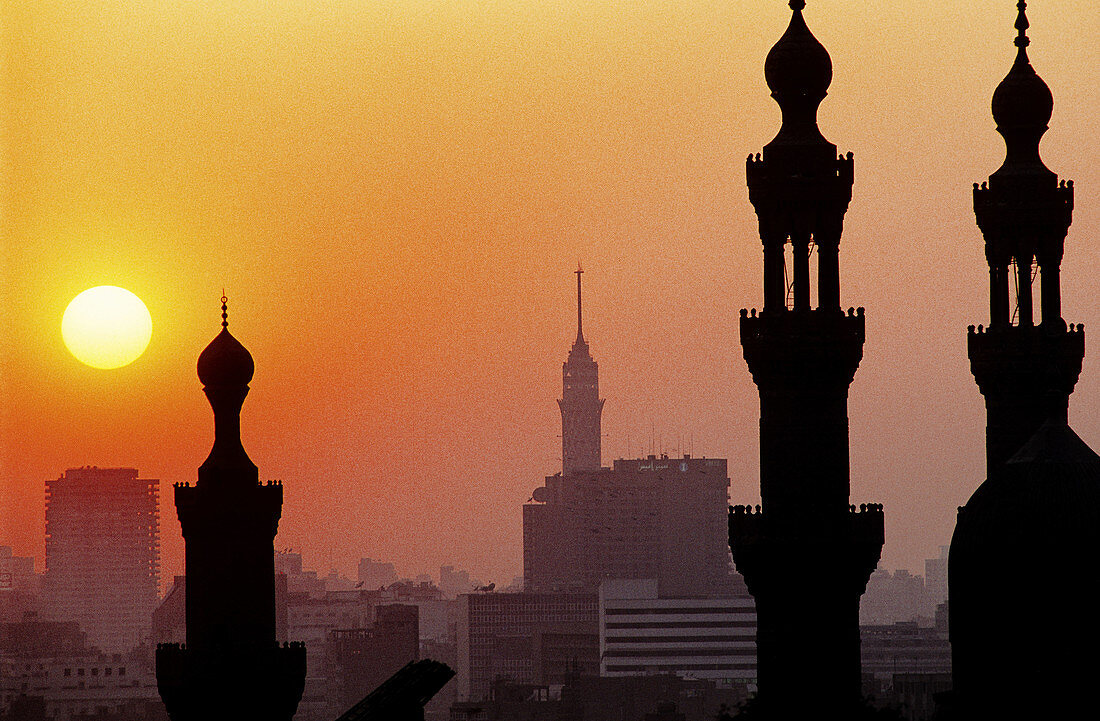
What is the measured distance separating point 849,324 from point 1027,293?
27.6 ft

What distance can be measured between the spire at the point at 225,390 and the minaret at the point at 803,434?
26.0 m

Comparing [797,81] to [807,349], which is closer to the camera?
[807,349]

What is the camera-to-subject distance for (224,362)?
79812 millimetres

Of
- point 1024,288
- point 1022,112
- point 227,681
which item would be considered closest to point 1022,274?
point 1024,288

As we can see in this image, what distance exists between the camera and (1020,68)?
216ft

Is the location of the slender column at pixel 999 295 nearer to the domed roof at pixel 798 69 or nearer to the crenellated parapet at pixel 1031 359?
the crenellated parapet at pixel 1031 359

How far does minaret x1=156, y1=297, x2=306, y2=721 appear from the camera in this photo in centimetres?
7594

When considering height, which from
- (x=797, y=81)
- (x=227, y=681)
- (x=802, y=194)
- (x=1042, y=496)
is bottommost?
(x=227, y=681)

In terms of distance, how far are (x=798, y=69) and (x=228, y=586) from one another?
28610 millimetres

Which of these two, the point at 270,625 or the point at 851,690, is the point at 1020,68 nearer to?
the point at 851,690

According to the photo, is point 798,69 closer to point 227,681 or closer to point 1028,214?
point 1028,214

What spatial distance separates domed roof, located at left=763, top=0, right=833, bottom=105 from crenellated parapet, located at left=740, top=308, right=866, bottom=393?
17.9ft

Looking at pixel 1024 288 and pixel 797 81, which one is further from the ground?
pixel 797 81

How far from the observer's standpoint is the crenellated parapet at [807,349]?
57125 mm
